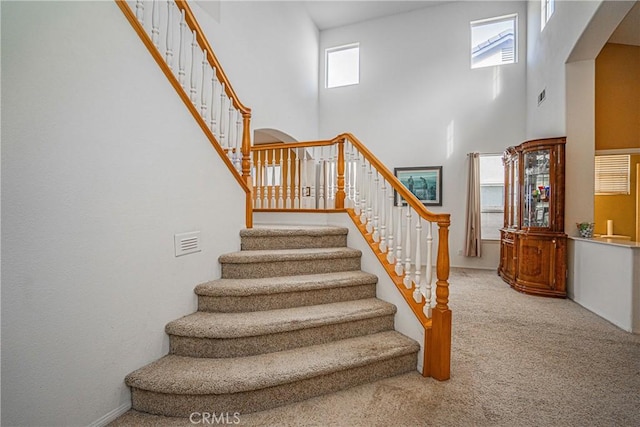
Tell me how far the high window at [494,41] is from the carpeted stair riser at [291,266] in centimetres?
575

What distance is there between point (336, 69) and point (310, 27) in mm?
1094

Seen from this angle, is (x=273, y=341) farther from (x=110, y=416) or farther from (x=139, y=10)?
(x=139, y=10)

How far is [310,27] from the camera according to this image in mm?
7043

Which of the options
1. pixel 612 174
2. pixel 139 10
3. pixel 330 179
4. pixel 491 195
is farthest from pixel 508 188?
pixel 139 10

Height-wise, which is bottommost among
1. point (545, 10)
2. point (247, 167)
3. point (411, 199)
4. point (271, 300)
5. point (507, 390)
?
point (507, 390)

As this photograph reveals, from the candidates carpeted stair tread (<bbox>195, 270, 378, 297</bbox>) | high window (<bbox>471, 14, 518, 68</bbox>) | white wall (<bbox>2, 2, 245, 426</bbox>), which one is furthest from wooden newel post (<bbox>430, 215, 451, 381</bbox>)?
high window (<bbox>471, 14, 518, 68</bbox>)

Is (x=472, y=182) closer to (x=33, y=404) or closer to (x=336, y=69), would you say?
(x=336, y=69)

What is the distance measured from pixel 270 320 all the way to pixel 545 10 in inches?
252

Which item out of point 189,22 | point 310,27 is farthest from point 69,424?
point 310,27

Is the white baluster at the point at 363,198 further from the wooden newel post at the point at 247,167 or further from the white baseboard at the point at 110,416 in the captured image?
the white baseboard at the point at 110,416

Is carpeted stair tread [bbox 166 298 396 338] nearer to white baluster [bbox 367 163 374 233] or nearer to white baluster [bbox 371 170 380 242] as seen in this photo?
white baluster [bbox 371 170 380 242]

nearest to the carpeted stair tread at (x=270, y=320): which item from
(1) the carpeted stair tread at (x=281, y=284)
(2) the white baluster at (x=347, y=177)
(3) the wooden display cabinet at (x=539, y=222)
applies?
(1) the carpeted stair tread at (x=281, y=284)

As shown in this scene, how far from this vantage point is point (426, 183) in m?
6.50

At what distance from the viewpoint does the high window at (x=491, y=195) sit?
6148 mm
